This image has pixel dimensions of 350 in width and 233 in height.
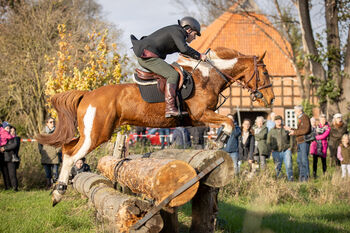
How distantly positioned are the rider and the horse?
284mm

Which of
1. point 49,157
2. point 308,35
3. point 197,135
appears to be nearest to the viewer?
point 49,157

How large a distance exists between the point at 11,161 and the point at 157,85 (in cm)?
589

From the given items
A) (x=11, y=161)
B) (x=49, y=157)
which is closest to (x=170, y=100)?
(x=49, y=157)

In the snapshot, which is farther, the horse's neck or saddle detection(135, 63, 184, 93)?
the horse's neck

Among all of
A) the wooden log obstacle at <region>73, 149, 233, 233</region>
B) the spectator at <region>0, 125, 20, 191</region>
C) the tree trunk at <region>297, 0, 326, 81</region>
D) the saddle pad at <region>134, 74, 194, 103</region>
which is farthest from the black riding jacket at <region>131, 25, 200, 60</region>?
the tree trunk at <region>297, 0, 326, 81</region>

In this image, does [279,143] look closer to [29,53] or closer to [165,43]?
[165,43]

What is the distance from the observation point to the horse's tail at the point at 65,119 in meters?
6.14

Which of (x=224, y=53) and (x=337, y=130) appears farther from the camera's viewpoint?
(x=337, y=130)

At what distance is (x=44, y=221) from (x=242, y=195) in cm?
414

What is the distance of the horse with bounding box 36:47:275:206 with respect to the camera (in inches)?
229

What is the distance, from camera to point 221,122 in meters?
5.80

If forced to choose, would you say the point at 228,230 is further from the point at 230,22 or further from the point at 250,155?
the point at 230,22

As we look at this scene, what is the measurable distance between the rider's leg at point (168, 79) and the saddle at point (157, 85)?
0.10 meters

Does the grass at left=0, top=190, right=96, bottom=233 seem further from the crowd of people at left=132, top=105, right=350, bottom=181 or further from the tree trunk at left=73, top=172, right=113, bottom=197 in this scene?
the crowd of people at left=132, top=105, right=350, bottom=181
